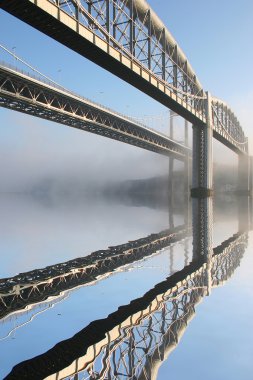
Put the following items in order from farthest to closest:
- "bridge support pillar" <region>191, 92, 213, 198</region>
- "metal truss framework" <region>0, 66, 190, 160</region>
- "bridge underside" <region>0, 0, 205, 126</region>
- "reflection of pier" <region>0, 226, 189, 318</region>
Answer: "bridge support pillar" <region>191, 92, 213, 198</region>
"metal truss framework" <region>0, 66, 190, 160</region>
"bridge underside" <region>0, 0, 205, 126</region>
"reflection of pier" <region>0, 226, 189, 318</region>

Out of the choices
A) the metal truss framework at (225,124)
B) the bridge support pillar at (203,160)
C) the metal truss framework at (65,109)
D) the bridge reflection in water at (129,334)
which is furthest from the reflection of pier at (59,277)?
the metal truss framework at (225,124)

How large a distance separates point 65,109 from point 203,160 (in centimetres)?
2893

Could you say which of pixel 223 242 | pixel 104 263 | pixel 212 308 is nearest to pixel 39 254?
pixel 104 263

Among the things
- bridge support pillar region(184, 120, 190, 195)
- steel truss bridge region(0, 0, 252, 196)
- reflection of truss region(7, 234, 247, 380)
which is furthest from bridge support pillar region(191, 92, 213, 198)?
reflection of truss region(7, 234, 247, 380)

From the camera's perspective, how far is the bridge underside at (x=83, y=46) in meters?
25.8

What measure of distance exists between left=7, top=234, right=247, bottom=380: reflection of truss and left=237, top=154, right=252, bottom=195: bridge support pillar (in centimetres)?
13432

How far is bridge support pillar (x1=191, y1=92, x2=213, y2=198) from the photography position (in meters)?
73.2

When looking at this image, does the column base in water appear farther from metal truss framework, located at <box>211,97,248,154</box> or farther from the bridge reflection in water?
the bridge reflection in water

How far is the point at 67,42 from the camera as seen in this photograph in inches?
1259

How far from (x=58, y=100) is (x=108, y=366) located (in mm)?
60410

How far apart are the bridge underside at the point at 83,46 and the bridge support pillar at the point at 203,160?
20463 millimetres

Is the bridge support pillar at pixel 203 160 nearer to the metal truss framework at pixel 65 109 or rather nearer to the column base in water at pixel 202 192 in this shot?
the column base in water at pixel 202 192

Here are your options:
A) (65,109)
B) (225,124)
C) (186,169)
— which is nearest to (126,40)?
(65,109)

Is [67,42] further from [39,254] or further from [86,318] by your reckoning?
[86,318]
